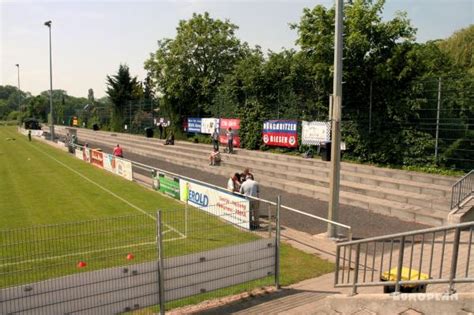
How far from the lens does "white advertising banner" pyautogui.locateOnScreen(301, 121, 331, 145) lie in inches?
943

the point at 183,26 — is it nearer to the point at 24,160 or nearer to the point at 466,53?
the point at 24,160

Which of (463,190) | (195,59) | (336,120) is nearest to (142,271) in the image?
(336,120)

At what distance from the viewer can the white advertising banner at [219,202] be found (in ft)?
37.0

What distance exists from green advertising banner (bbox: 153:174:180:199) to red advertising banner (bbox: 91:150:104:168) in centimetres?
1038

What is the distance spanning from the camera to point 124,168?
968 inches

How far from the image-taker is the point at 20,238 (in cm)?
1228

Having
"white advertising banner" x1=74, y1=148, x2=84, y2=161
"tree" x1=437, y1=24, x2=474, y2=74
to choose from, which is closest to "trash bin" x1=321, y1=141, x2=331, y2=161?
"tree" x1=437, y1=24, x2=474, y2=74

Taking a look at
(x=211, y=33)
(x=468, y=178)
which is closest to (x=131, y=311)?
(x=468, y=178)

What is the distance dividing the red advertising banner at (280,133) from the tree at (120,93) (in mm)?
32199

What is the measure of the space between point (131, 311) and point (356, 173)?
49.5ft

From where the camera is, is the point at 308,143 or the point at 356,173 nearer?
the point at 356,173

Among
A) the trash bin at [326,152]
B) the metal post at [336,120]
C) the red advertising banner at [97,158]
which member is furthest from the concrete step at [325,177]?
the red advertising banner at [97,158]

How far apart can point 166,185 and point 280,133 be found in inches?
426

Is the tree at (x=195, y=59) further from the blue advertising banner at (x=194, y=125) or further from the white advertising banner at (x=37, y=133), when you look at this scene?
the white advertising banner at (x=37, y=133)
